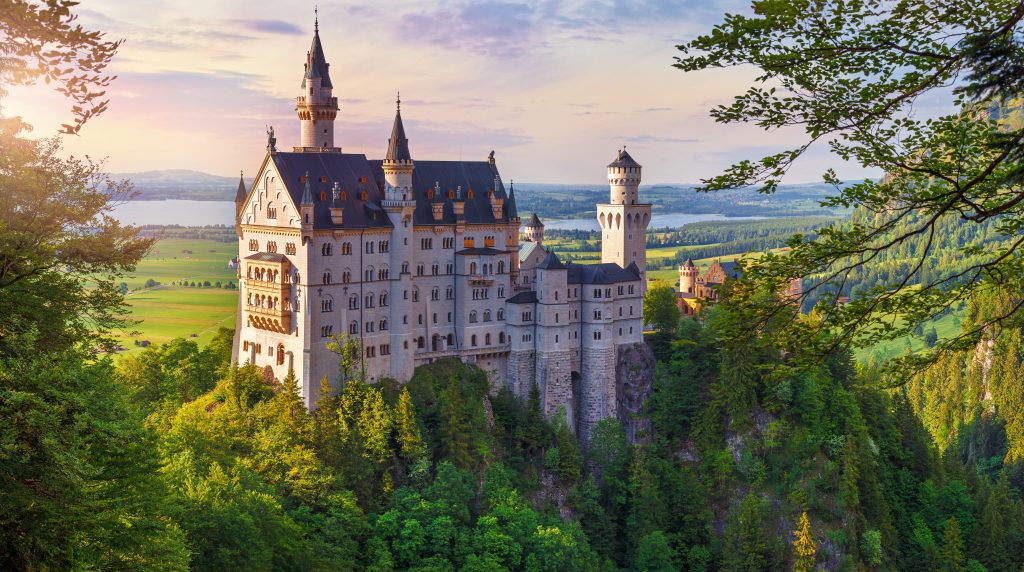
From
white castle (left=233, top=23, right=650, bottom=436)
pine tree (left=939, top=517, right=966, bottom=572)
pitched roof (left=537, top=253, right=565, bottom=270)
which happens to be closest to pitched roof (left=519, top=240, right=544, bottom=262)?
white castle (left=233, top=23, right=650, bottom=436)

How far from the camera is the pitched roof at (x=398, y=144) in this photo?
294ft

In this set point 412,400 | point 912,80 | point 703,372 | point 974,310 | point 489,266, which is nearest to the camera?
point 912,80

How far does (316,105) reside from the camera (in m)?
92.9

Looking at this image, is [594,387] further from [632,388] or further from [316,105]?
[316,105]

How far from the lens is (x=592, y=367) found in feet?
328

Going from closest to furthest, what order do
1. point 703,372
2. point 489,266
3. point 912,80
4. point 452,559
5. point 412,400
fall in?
point 912,80 < point 452,559 < point 412,400 < point 489,266 < point 703,372

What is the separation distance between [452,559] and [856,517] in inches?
1505

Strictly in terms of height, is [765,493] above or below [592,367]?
below

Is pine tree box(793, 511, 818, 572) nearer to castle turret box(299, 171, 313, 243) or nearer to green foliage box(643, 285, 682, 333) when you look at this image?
green foliage box(643, 285, 682, 333)

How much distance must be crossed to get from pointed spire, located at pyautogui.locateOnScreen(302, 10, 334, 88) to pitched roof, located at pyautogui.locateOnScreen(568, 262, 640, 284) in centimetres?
2720

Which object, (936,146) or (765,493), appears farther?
(765,493)

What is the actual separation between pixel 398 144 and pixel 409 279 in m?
11.0

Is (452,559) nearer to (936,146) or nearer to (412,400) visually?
(412,400)

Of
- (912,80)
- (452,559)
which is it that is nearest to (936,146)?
(912,80)
